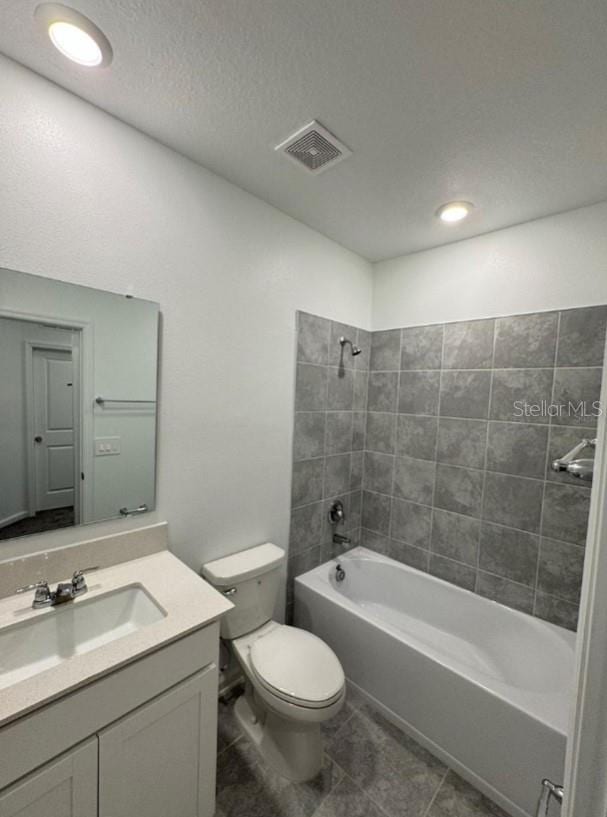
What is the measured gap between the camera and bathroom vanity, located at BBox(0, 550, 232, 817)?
0.78 meters

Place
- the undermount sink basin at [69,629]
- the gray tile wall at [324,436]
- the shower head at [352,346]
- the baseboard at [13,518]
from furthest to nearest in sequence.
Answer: the shower head at [352,346], the gray tile wall at [324,436], the baseboard at [13,518], the undermount sink basin at [69,629]

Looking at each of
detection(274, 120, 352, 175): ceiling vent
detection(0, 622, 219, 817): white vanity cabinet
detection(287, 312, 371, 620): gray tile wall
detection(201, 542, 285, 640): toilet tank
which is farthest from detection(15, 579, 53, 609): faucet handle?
detection(274, 120, 352, 175): ceiling vent

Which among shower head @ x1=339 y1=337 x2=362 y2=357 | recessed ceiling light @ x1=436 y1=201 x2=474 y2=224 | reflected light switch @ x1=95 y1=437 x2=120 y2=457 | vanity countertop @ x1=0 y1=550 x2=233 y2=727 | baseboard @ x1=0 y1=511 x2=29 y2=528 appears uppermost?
recessed ceiling light @ x1=436 y1=201 x2=474 y2=224

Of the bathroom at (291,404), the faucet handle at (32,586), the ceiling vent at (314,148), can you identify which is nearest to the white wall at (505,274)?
the bathroom at (291,404)

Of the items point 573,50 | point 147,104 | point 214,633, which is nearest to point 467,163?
point 573,50

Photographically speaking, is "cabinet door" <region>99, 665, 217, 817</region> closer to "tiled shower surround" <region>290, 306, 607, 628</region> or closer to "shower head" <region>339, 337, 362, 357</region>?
"tiled shower surround" <region>290, 306, 607, 628</region>

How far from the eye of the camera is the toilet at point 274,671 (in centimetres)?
131

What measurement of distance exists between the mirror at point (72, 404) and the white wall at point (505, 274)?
1.66 meters

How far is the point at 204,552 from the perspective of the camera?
1646 mm

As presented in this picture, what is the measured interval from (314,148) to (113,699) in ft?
6.45

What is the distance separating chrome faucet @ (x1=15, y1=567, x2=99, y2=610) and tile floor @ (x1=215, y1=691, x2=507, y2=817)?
1.03 m

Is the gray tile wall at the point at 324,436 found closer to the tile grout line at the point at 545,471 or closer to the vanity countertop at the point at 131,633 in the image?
the vanity countertop at the point at 131,633

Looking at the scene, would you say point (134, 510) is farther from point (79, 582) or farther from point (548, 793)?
point (548, 793)

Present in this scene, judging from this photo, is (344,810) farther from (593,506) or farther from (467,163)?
(467,163)
